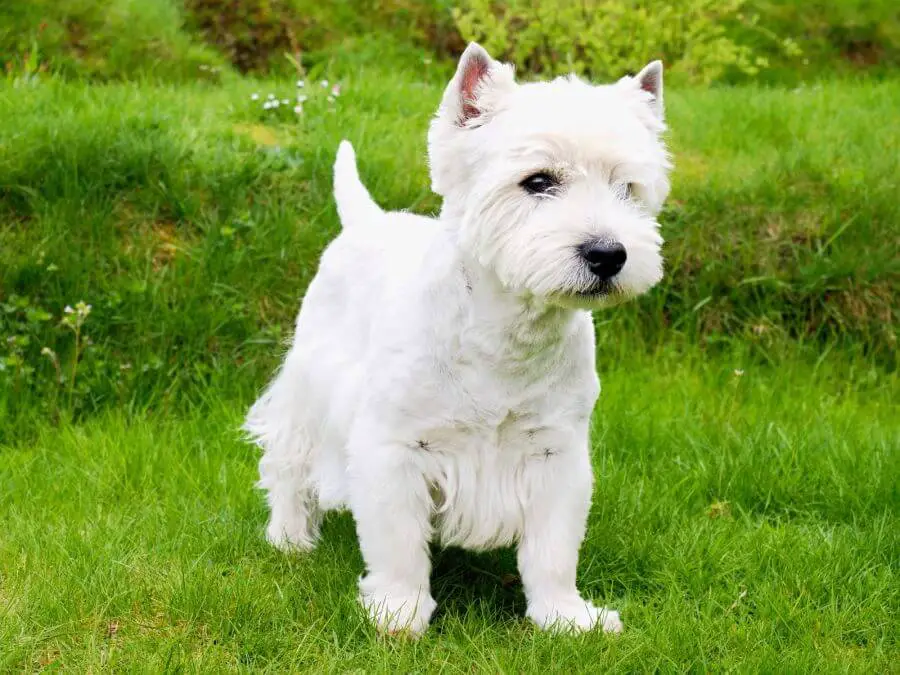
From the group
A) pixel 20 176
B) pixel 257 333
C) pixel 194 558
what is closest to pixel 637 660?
pixel 194 558

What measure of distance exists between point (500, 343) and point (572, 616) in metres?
0.81

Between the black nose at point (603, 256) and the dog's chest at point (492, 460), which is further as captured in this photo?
the dog's chest at point (492, 460)

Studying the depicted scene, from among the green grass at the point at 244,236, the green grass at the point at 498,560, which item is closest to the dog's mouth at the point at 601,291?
the green grass at the point at 498,560

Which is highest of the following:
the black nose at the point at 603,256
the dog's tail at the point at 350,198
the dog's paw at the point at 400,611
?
the black nose at the point at 603,256

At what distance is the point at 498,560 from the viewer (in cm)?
380

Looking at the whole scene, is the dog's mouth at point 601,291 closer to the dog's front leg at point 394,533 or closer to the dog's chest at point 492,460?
the dog's chest at point 492,460

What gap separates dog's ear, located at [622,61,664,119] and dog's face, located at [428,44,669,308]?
4.3 inches

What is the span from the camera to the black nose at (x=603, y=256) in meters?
2.78

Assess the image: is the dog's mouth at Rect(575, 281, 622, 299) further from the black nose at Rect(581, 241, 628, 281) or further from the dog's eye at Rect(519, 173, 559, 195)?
the dog's eye at Rect(519, 173, 559, 195)

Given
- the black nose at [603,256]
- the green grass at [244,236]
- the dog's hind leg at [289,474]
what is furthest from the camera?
the green grass at [244,236]

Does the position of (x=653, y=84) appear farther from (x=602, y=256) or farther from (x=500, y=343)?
(x=500, y=343)

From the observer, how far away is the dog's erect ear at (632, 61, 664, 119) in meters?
3.24

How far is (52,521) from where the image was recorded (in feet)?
12.8

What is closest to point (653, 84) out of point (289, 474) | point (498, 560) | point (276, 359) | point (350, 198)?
point (350, 198)
